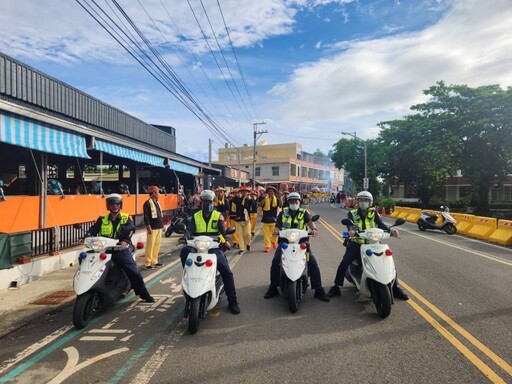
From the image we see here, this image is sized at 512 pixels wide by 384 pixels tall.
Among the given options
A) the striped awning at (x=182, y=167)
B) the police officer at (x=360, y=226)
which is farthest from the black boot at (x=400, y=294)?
the striped awning at (x=182, y=167)

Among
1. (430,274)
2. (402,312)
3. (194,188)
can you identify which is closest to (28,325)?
(402,312)

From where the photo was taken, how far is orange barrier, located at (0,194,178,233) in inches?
312

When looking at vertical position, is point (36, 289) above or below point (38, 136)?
below

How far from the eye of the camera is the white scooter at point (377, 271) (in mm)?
5242

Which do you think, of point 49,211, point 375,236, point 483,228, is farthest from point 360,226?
point 483,228

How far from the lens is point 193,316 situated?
15.5ft

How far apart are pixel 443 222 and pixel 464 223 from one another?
112cm

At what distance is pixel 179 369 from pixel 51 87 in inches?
526

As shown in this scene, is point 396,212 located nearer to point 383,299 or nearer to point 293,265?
point 383,299

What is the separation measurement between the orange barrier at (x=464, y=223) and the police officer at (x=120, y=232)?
1541 centimetres

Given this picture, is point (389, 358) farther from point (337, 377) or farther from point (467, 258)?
point (467, 258)

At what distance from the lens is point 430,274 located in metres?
8.12

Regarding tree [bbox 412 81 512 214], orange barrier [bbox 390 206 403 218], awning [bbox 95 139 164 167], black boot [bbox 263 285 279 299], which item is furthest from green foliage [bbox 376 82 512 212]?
black boot [bbox 263 285 279 299]

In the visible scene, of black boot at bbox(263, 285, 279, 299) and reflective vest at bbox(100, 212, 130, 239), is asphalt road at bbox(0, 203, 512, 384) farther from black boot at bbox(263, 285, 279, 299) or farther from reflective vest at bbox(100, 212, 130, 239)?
reflective vest at bbox(100, 212, 130, 239)
